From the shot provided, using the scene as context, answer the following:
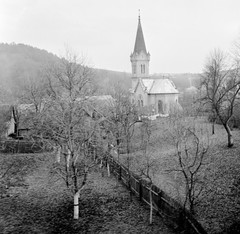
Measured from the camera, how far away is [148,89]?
52938 millimetres

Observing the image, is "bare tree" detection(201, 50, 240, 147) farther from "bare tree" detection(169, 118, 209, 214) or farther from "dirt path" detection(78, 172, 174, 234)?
"dirt path" detection(78, 172, 174, 234)

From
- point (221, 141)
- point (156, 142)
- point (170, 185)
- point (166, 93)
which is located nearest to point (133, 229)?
point (170, 185)

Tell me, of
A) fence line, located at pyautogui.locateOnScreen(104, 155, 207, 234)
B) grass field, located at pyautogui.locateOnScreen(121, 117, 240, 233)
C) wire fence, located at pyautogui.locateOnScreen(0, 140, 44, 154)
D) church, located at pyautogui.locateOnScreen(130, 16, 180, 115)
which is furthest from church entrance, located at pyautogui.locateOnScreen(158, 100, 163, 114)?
fence line, located at pyautogui.locateOnScreen(104, 155, 207, 234)

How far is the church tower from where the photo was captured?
5641cm

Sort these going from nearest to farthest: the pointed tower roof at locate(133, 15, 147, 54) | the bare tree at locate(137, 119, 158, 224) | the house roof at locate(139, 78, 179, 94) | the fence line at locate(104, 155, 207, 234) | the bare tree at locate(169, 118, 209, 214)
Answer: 1. the fence line at locate(104, 155, 207, 234)
2. the bare tree at locate(169, 118, 209, 214)
3. the bare tree at locate(137, 119, 158, 224)
4. the house roof at locate(139, 78, 179, 94)
5. the pointed tower roof at locate(133, 15, 147, 54)

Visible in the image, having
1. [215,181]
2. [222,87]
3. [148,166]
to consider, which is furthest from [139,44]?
[148,166]

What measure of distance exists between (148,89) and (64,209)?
4161 centimetres

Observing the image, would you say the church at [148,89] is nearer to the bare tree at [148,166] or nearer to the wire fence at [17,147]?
the wire fence at [17,147]

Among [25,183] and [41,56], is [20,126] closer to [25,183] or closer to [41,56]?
[25,183]

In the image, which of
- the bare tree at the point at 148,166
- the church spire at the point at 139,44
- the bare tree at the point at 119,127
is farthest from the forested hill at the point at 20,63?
the bare tree at the point at 148,166

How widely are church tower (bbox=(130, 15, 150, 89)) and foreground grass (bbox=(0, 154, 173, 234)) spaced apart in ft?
134

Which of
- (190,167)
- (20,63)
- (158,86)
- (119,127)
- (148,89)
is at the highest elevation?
(20,63)

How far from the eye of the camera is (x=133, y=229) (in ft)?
37.9

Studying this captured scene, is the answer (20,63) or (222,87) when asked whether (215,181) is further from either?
(20,63)
